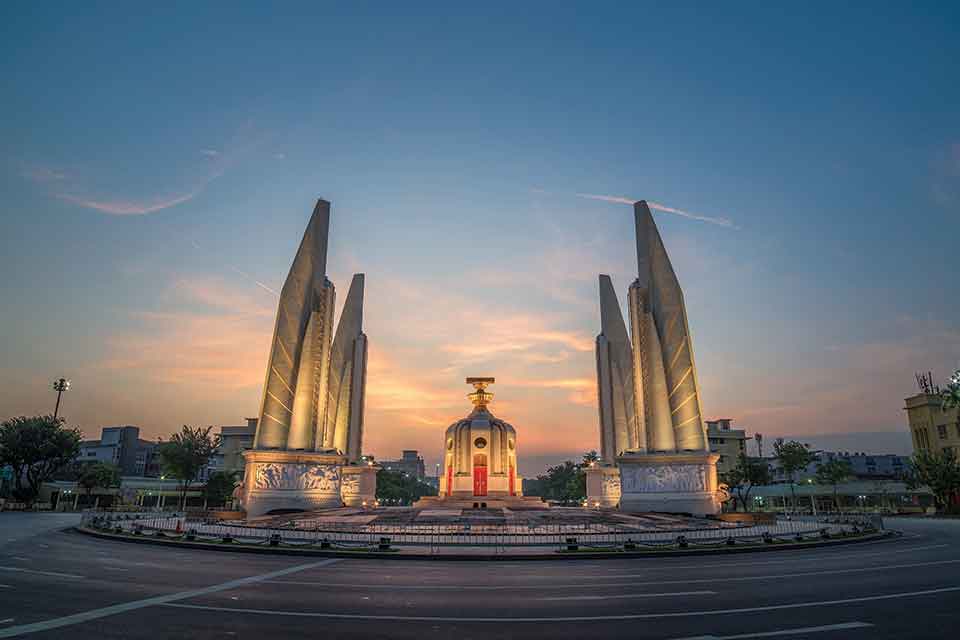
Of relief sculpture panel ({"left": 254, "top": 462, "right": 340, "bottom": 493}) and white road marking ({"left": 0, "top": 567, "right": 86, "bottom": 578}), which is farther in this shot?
relief sculpture panel ({"left": 254, "top": 462, "right": 340, "bottom": 493})

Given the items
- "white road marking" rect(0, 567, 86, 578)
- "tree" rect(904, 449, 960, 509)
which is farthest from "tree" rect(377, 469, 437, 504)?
"white road marking" rect(0, 567, 86, 578)

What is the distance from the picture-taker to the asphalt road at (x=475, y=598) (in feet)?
29.2

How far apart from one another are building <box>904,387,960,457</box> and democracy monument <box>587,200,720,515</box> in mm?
44504

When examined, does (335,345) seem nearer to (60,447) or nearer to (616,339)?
(60,447)

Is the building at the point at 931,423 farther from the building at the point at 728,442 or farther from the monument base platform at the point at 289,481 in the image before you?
the monument base platform at the point at 289,481

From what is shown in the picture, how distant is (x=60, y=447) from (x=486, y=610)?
67.8 meters

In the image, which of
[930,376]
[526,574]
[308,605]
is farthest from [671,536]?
[930,376]

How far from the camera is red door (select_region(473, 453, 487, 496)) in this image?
2963 inches

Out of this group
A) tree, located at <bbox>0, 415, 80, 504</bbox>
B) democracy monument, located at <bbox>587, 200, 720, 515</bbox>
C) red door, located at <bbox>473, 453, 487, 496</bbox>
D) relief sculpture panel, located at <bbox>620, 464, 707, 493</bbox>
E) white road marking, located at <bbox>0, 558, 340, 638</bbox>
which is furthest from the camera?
red door, located at <bbox>473, 453, 487, 496</bbox>

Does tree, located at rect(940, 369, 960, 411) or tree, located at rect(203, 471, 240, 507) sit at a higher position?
tree, located at rect(940, 369, 960, 411)

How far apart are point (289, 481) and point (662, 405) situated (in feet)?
101

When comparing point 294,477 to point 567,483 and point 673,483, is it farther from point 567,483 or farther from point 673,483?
point 567,483

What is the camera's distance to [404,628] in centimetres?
912

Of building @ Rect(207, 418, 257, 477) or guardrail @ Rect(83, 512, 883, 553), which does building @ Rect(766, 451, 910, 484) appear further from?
building @ Rect(207, 418, 257, 477)
